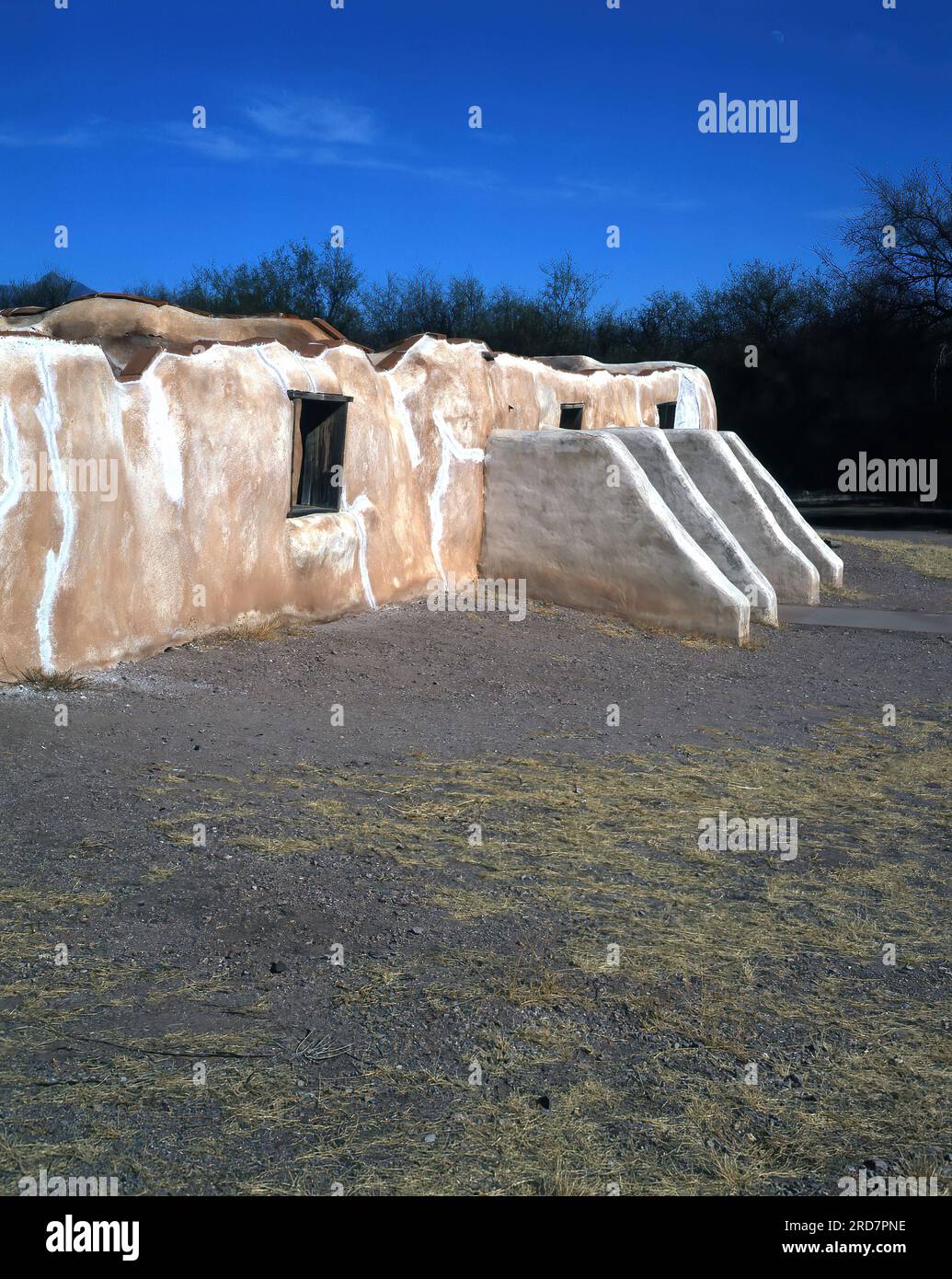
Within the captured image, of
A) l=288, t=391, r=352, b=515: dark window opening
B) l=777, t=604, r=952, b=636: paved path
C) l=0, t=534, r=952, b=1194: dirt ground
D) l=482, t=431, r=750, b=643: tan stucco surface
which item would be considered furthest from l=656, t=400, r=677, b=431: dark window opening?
l=0, t=534, r=952, b=1194: dirt ground

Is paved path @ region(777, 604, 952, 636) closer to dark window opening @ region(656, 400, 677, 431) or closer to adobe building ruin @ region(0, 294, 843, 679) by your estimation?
adobe building ruin @ region(0, 294, 843, 679)

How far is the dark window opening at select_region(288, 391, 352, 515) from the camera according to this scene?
9.28 metres

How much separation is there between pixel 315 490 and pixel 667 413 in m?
8.09

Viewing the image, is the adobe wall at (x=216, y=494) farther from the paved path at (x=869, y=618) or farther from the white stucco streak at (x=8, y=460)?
the paved path at (x=869, y=618)

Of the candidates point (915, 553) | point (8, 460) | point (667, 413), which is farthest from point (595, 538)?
point (915, 553)

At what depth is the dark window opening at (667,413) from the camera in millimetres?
16098

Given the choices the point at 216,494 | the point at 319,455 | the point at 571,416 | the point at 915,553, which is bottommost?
the point at 915,553

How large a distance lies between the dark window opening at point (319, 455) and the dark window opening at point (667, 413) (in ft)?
25.1

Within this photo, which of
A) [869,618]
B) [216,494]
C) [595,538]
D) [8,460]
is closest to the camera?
[8,460]

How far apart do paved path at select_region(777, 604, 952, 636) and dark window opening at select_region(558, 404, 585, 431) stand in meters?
3.23

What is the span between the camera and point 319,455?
938 cm

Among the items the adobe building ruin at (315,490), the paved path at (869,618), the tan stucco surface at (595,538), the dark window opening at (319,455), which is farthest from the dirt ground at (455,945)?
the paved path at (869,618)

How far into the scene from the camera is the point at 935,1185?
2.66m

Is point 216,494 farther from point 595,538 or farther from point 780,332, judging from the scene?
point 780,332
